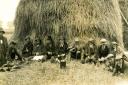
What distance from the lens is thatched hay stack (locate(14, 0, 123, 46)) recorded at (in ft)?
54.9

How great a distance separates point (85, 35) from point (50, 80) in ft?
15.2

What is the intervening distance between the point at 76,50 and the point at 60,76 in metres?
3.27

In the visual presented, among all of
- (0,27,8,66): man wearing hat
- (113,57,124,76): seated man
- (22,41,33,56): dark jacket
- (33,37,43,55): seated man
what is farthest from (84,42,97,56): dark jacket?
(0,27,8,66): man wearing hat

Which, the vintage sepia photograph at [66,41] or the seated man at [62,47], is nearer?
the vintage sepia photograph at [66,41]

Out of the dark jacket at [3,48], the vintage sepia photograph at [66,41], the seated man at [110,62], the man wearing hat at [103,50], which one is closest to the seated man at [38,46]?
the vintage sepia photograph at [66,41]

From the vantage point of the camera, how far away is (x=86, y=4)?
17125 mm

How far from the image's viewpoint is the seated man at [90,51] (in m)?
15.4

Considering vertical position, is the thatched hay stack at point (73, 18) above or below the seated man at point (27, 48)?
above

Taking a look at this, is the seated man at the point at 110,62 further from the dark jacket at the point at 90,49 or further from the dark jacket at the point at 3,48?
the dark jacket at the point at 3,48

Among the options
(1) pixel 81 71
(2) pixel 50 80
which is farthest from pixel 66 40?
(2) pixel 50 80

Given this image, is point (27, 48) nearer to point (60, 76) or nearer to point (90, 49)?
point (90, 49)

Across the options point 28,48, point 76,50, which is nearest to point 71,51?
point 76,50

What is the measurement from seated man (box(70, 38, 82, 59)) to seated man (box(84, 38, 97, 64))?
0.28 metres

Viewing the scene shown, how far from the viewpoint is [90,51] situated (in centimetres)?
1587
